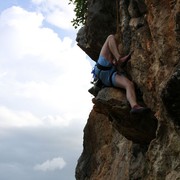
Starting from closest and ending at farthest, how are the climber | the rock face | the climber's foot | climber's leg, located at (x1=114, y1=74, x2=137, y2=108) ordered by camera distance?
the rock face, the climber's foot, climber's leg, located at (x1=114, y1=74, x2=137, y2=108), the climber

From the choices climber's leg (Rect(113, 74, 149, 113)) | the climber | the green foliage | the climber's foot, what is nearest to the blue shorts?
the climber

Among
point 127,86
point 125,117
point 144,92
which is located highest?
point 127,86

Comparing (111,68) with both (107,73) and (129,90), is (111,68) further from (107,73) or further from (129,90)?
(129,90)

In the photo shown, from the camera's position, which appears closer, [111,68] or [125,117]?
[125,117]

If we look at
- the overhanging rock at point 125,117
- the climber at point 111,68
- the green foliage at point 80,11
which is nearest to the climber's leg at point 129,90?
the climber at point 111,68

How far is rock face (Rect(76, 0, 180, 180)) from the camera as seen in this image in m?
10.5

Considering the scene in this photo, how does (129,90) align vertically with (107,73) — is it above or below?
below

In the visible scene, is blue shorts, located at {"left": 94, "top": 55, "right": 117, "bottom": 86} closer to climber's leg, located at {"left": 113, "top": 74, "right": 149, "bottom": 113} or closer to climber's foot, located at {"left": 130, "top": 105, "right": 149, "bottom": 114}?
climber's leg, located at {"left": 113, "top": 74, "right": 149, "bottom": 113}

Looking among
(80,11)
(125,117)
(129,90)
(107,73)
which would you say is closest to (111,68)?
(107,73)

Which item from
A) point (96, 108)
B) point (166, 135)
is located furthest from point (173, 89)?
point (96, 108)

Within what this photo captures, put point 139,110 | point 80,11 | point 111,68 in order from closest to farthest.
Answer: point 139,110
point 111,68
point 80,11

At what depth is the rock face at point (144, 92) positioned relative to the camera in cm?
1050

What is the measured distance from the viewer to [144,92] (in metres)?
12.6

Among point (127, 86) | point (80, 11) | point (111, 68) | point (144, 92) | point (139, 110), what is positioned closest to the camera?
point (139, 110)
